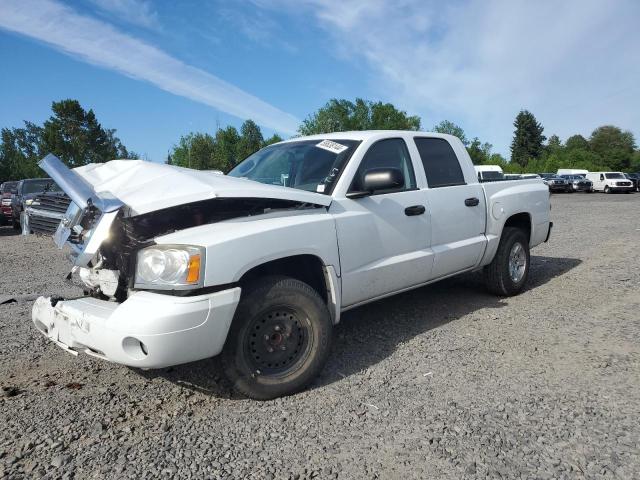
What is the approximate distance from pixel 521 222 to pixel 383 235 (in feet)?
9.11

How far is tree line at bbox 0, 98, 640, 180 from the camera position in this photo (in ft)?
178

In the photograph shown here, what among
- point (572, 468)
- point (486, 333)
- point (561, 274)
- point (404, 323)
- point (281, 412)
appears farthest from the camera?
point (561, 274)

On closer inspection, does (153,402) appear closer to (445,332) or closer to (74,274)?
(74,274)

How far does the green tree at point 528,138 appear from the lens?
94188 millimetres

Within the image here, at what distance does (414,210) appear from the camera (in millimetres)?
4066

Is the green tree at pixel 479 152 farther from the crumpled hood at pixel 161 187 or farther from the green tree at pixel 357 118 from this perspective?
the crumpled hood at pixel 161 187

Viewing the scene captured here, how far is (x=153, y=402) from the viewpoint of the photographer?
311 cm

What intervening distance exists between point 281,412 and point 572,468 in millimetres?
1603

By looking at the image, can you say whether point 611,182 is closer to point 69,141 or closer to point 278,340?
point 278,340

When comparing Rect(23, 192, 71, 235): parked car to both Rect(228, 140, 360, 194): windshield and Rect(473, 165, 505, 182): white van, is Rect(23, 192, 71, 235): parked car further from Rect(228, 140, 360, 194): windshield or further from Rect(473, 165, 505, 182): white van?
Rect(473, 165, 505, 182): white van

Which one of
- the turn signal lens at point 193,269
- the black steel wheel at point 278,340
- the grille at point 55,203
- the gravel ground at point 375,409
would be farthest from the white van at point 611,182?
the turn signal lens at point 193,269

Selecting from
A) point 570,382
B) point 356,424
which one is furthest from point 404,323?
point 356,424

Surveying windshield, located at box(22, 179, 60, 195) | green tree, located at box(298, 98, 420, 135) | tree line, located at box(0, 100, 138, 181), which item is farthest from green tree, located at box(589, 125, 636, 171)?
windshield, located at box(22, 179, 60, 195)

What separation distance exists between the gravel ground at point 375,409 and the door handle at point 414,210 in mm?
1106
